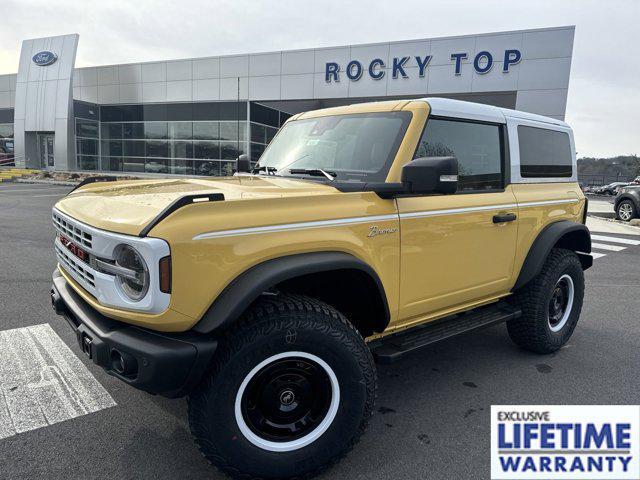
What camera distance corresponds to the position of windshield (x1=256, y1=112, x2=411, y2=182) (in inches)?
117

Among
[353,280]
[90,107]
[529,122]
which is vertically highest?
[90,107]

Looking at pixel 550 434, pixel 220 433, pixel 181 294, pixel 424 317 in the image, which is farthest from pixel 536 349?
pixel 181 294

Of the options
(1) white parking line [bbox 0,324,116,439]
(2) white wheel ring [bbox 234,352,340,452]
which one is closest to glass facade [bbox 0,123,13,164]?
(1) white parking line [bbox 0,324,116,439]

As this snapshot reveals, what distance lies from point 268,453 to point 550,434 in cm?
180

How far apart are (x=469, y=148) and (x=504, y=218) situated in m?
0.59

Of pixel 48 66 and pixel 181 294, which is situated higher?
pixel 48 66

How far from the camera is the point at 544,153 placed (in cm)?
411

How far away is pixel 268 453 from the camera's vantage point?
2.28m

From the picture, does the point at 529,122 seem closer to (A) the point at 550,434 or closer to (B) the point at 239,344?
(A) the point at 550,434

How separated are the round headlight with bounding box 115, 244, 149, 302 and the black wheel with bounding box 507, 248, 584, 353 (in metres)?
3.15

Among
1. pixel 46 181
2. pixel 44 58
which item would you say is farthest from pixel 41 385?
pixel 44 58

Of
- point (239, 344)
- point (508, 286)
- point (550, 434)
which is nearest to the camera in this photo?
point (239, 344)

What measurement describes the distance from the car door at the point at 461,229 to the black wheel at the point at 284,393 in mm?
658

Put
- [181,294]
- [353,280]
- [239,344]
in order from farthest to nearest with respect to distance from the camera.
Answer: [353,280]
[239,344]
[181,294]
